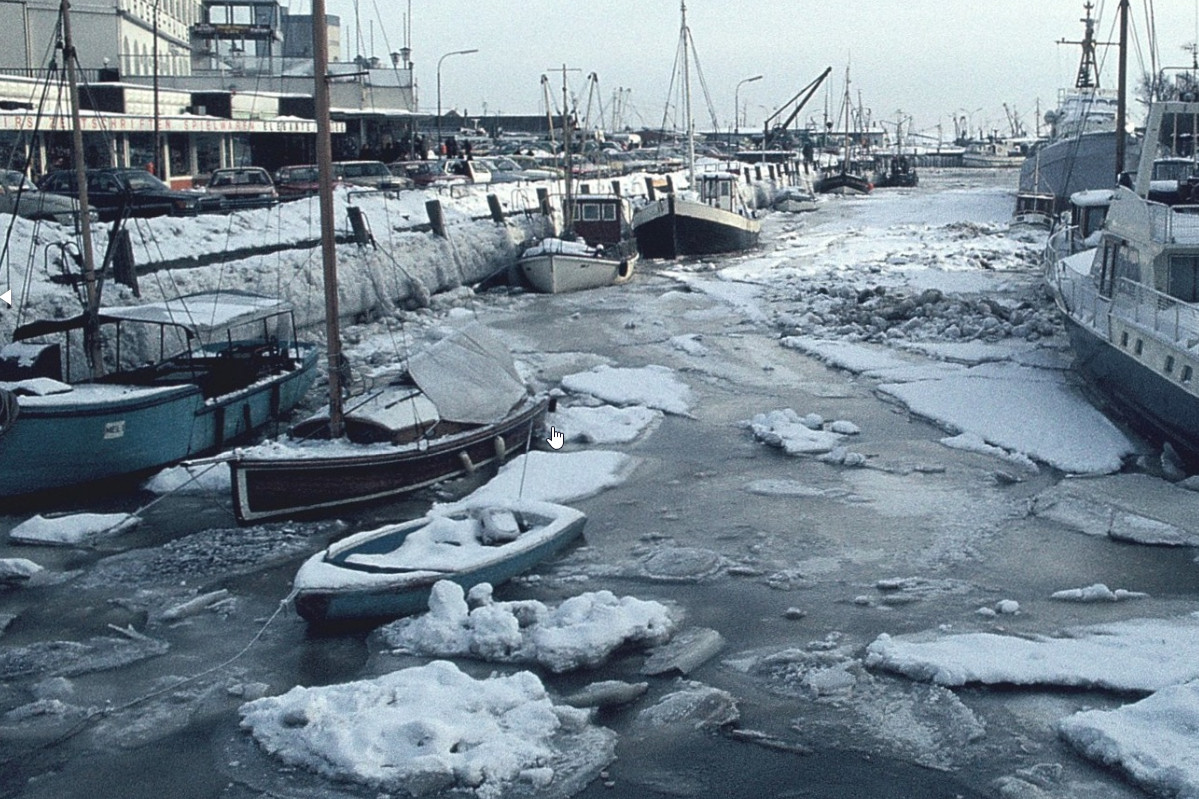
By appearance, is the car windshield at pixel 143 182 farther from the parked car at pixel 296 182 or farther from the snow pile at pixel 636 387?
the snow pile at pixel 636 387

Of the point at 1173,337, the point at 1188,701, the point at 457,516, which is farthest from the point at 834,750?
the point at 1173,337

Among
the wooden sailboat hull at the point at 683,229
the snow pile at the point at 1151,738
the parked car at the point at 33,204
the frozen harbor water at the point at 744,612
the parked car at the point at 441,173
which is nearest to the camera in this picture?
the snow pile at the point at 1151,738

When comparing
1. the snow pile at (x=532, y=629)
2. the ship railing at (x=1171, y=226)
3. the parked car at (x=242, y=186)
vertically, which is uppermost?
the parked car at (x=242, y=186)

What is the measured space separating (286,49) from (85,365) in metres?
70.3

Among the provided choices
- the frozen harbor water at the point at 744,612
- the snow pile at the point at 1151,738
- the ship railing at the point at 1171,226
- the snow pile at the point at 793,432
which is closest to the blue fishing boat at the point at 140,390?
the frozen harbor water at the point at 744,612

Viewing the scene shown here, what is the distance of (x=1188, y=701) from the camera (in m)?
9.95

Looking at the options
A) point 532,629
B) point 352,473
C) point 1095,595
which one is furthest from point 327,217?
point 1095,595

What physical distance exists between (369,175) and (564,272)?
521 inches

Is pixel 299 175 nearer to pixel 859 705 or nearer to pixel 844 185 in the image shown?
pixel 859 705

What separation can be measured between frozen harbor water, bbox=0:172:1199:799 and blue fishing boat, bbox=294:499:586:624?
0.30 m

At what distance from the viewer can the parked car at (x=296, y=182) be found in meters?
41.6

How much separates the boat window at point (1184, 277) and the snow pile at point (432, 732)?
1427 centimetres

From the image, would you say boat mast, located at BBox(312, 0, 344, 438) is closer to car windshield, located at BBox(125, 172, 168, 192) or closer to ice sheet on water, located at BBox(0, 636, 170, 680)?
ice sheet on water, located at BBox(0, 636, 170, 680)

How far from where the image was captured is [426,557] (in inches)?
525
